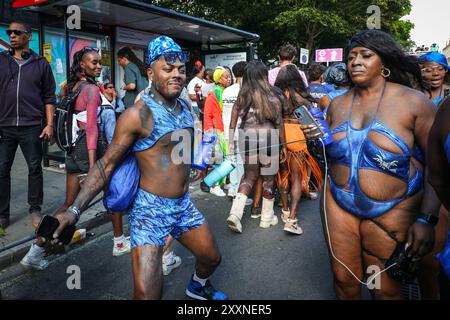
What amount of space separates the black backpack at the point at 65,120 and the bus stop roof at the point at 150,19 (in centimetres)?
302

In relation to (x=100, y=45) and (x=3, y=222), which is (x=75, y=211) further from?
(x=100, y=45)

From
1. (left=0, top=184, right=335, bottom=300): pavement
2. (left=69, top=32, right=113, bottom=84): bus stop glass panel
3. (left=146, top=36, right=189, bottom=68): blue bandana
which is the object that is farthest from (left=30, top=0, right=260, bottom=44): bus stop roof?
(left=146, top=36, right=189, bottom=68): blue bandana

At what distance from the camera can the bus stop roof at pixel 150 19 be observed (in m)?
6.38

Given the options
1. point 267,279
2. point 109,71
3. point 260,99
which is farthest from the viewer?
point 109,71

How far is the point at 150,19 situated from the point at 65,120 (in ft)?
14.5

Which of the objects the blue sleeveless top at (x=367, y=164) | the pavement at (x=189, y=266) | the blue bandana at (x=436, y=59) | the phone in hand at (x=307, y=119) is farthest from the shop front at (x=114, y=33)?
the blue bandana at (x=436, y=59)

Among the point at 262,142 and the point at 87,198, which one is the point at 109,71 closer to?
the point at 262,142

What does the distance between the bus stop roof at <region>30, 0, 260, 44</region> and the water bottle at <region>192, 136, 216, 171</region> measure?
4.45m

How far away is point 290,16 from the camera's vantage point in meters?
20.3

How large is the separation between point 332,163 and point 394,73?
67 centimetres

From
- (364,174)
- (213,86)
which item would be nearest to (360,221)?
(364,174)

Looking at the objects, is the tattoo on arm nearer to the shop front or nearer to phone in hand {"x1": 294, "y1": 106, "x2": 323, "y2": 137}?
phone in hand {"x1": 294, "y1": 106, "x2": 323, "y2": 137}

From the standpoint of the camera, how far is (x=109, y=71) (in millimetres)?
8188

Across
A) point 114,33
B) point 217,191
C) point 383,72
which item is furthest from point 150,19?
point 383,72
